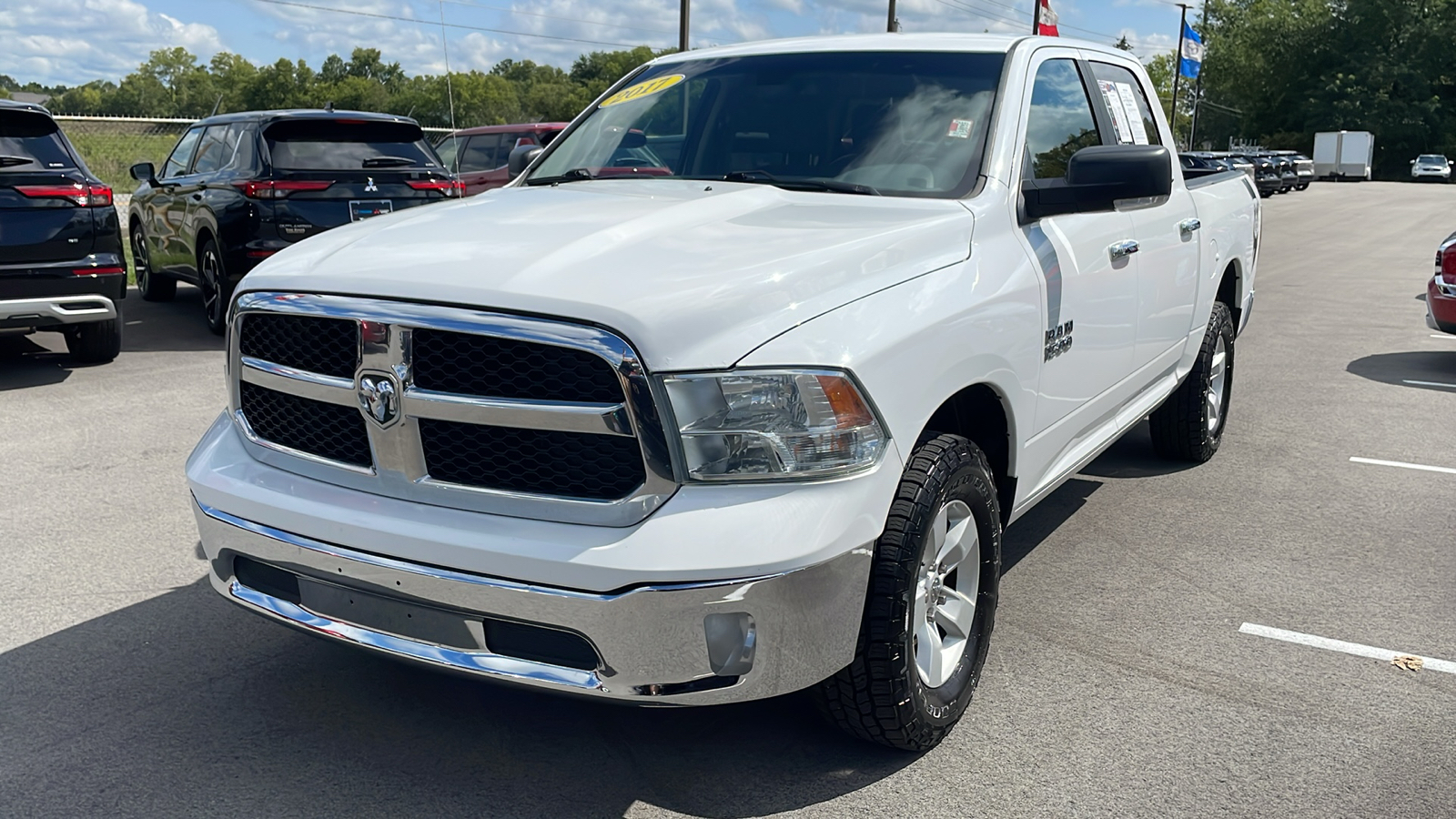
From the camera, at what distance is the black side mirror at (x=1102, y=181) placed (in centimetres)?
368

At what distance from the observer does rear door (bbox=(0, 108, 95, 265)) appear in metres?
7.75

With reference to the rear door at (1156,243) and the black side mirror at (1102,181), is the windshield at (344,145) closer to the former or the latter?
the rear door at (1156,243)

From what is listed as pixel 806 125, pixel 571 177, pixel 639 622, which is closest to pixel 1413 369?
pixel 806 125

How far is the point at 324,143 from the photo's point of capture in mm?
9992

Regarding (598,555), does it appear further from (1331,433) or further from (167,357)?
(167,357)

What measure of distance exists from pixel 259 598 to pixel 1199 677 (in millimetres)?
2714

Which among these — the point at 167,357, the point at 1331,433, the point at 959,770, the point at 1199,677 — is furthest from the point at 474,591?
the point at 167,357

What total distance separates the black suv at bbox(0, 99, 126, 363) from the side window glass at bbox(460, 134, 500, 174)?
8137mm

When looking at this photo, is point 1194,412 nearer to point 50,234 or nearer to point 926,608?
point 926,608

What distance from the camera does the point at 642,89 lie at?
484cm

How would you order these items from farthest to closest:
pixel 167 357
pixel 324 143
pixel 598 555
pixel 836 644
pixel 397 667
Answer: pixel 324 143
pixel 167 357
pixel 397 667
pixel 836 644
pixel 598 555

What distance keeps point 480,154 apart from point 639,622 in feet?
48.1

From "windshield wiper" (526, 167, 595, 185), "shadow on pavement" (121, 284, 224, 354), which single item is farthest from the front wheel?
"shadow on pavement" (121, 284, 224, 354)

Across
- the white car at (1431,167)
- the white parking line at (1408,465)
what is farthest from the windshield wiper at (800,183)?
the white car at (1431,167)
